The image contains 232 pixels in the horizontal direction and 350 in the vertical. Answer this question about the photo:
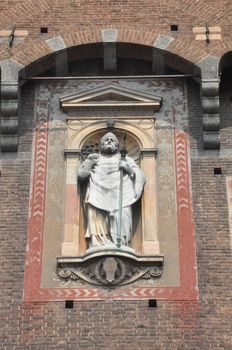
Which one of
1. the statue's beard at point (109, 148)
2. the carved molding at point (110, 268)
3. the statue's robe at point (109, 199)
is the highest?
the statue's beard at point (109, 148)

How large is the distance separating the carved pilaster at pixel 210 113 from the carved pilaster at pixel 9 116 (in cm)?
322

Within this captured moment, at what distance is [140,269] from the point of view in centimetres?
1473

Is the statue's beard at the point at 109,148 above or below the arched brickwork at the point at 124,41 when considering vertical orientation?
below

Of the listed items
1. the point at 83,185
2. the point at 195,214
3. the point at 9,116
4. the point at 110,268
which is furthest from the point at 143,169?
the point at 9,116

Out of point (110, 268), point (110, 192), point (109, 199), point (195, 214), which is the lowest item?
point (110, 268)

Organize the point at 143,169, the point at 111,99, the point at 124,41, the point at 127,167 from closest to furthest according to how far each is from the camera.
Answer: the point at 127,167 < the point at 143,169 < the point at 111,99 < the point at 124,41

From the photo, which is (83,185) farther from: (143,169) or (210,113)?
(210,113)

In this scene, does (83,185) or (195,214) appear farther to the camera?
(83,185)

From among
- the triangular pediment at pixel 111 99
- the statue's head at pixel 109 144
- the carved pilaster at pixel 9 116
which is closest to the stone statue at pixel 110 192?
the statue's head at pixel 109 144

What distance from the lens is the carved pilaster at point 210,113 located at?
53.1 feet

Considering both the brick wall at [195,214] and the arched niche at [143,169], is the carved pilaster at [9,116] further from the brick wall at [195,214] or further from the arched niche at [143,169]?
the arched niche at [143,169]

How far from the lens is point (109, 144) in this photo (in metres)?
16.1

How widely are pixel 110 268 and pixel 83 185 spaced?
179cm

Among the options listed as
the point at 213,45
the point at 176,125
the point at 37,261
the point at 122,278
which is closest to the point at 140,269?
the point at 122,278
